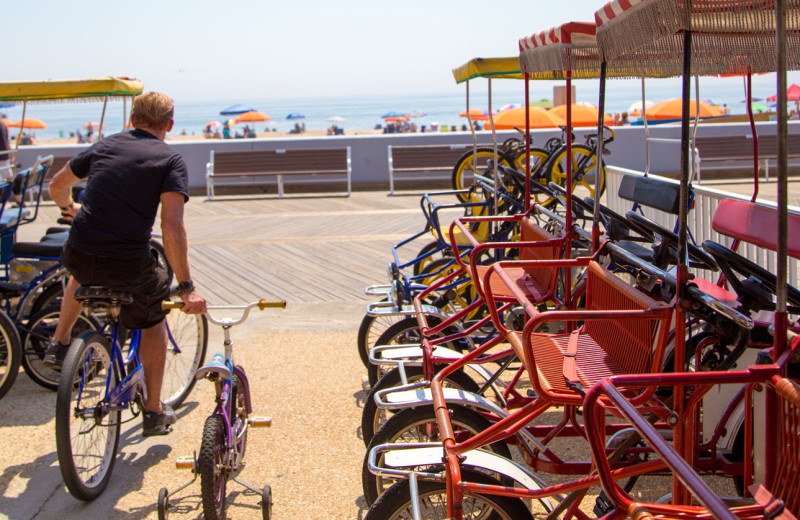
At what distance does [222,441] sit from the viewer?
3586mm

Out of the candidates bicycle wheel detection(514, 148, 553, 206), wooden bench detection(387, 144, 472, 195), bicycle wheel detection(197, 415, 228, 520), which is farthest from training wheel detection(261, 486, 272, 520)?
wooden bench detection(387, 144, 472, 195)

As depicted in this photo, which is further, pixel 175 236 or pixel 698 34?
pixel 175 236

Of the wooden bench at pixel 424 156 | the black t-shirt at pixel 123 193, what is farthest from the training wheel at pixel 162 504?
the wooden bench at pixel 424 156

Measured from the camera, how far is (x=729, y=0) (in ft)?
8.41

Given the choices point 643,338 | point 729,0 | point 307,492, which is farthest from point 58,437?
point 729,0

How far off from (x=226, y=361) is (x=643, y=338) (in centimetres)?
195

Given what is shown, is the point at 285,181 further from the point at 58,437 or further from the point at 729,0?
the point at 729,0

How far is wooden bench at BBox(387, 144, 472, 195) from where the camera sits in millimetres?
16031

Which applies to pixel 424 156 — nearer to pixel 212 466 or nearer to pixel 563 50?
pixel 563 50

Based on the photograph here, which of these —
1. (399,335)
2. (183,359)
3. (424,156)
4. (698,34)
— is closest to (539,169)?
(399,335)

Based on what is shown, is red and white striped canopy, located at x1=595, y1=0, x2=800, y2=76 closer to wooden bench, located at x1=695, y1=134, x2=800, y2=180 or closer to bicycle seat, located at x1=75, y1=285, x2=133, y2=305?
bicycle seat, located at x1=75, y1=285, x2=133, y2=305

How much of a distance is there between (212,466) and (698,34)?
2.84 metres

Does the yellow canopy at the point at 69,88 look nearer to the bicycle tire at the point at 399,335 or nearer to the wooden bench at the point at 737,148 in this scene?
the bicycle tire at the point at 399,335

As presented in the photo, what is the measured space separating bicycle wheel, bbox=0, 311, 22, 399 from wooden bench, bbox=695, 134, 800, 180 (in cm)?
1348
